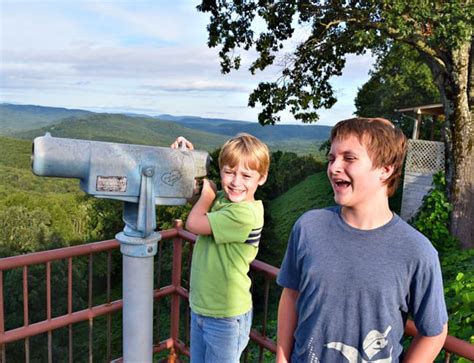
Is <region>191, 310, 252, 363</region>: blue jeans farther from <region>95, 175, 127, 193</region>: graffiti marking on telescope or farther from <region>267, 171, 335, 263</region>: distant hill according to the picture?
<region>267, 171, 335, 263</region>: distant hill

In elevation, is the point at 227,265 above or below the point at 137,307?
above

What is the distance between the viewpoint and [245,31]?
320 inches

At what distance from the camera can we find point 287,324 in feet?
4.28

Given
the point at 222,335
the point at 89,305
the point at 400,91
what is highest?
the point at 400,91

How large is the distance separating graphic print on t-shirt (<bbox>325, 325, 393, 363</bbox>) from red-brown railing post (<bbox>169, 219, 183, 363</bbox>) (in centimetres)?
131

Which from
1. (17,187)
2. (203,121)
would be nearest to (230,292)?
(17,187)

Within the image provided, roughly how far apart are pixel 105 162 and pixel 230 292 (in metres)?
0.67

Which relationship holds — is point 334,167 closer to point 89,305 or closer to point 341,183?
point 341,183

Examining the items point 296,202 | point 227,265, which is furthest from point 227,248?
point 296,202

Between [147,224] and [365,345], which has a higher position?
[147,224]

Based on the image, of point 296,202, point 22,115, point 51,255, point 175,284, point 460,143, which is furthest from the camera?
point 22,115

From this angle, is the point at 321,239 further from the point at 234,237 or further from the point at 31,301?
the point at 31,301

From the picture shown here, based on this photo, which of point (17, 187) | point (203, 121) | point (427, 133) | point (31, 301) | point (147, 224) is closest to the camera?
point (147, 224)

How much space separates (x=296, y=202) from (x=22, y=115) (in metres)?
30.0
